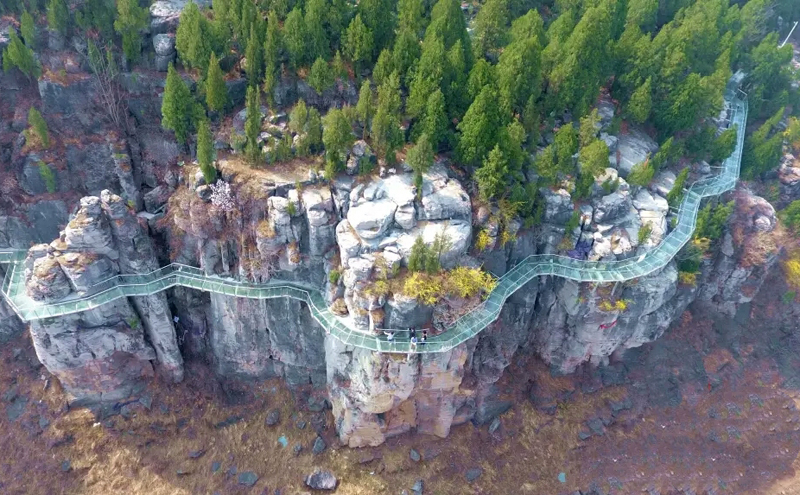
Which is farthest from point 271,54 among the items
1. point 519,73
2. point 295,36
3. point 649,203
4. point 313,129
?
point 649,203

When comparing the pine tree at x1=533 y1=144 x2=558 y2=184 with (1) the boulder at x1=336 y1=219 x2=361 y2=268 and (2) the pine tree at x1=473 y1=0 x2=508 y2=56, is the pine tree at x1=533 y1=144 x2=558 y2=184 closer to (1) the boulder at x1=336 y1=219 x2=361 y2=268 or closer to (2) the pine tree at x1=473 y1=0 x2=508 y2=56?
(2) the pine tree at x1=473 y1=0 x2=508 y2=56

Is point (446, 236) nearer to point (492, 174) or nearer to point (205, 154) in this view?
point (492, 174)

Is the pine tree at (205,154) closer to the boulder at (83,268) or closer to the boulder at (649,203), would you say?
the boulder at (83,268)

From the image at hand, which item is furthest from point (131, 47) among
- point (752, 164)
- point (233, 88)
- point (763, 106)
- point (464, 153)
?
point (763, 106)

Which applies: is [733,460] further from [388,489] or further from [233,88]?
[233,88]

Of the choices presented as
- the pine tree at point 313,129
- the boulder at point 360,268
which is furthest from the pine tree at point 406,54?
the boulder at point 360,268
